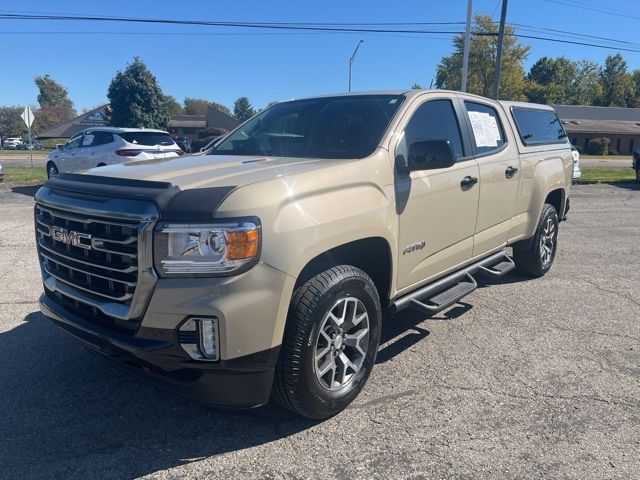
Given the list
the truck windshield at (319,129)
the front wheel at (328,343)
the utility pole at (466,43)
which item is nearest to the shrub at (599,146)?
the utility pole at (466,43)

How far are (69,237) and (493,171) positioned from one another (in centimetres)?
358

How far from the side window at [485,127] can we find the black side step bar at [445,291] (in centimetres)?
108

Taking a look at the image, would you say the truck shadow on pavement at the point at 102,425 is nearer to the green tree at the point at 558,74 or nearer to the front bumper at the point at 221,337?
the front bumper at the point at 221,337

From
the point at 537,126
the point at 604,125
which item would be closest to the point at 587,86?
the point at 604,125

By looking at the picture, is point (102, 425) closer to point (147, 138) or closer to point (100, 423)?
point (100, 423)

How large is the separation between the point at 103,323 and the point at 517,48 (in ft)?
219

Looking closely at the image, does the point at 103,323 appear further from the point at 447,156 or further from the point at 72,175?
the point at 447,156

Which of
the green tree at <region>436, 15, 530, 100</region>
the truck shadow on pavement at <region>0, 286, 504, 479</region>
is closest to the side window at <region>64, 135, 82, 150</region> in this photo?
the truck shadow on pavement at <region>0, 286, 504, 479</region>

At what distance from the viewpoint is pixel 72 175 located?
10.5ft

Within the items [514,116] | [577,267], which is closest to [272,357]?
[514,116]

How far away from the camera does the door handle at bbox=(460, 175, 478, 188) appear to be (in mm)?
4184

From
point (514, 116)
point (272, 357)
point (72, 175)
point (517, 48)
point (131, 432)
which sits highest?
point (517, 48)

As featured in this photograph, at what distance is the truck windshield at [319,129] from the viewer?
3.73 m

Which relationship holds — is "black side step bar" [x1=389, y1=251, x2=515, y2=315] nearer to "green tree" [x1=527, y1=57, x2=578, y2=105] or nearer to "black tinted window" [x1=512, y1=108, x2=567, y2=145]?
"black tinted window" [x1=512, y1=108, x2=567, y2=145]
